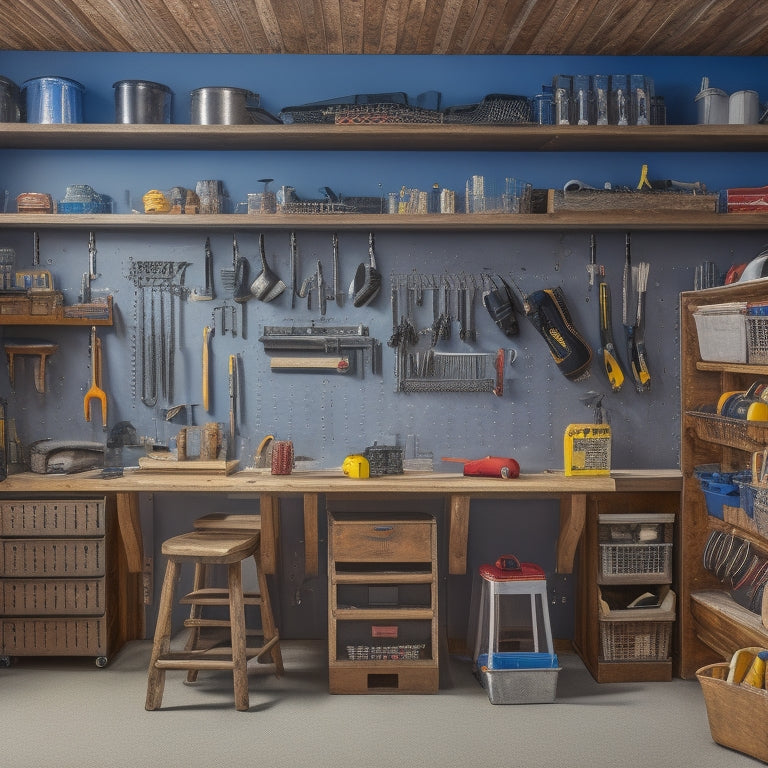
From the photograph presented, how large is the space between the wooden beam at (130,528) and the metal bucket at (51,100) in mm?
1923

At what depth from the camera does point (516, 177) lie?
4.24 meters

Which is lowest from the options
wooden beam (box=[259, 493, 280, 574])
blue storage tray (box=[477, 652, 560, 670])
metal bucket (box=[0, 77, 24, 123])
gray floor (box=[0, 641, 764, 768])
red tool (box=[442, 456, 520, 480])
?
gray floor (box=[0, 641, 764, 768])

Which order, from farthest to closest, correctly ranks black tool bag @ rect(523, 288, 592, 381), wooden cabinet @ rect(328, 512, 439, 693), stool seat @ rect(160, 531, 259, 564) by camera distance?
black tool bag @ rect(523, 288, 592, 381) → wooden cabinet @ rect(328, 512, 439, 693) → stool seat @ rect(160, 531, 259, 564)

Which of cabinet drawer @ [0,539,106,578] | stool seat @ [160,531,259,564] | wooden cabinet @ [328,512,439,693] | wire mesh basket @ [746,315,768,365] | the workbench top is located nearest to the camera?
wire mesh basket @ [746,315,768,365]

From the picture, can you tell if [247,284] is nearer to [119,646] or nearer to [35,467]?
[35,467]

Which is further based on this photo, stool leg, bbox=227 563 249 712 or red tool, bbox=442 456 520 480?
red tool, bbox=442 456 520 480

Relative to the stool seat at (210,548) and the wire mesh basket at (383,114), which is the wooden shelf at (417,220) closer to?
the wire mesh basket at (383,114)

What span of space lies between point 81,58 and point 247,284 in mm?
1477

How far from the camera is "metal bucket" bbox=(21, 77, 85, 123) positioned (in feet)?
13.0

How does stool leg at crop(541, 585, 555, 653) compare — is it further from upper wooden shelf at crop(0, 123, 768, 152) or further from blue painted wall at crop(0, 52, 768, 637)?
upper wooden shelf at crop(0, 123, 768, 152)

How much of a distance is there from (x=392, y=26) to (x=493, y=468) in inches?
87.2

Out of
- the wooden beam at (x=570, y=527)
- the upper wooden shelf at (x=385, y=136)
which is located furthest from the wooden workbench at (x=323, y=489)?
the upper wooden shelf at (x=385, y=136)

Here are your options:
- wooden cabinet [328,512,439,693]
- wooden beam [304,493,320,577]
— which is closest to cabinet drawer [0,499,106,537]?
wooden beam [304,493,320,577]

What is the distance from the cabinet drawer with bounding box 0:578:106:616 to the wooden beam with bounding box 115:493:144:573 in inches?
6.9
